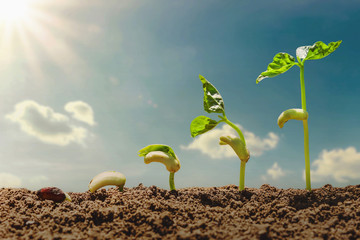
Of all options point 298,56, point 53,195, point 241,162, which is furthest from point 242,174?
point 53,195

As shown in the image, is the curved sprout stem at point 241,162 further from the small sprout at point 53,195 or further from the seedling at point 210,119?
the small sprout at point 53,195

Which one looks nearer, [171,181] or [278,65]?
[171,181]

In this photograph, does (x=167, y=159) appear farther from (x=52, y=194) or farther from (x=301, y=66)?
(x=301, y=66)

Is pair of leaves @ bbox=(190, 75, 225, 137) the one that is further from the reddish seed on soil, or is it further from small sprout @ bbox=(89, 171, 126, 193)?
the reddish seed on soil

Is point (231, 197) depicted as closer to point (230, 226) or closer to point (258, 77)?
point (230, 226)

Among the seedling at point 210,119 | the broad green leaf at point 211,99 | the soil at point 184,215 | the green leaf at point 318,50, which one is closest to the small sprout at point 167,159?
the soil at point 184,215

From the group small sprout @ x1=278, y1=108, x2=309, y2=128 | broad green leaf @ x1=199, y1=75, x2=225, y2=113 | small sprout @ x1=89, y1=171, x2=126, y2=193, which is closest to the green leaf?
small sprout @ x1=278, y1=108, x2=309, y2=128

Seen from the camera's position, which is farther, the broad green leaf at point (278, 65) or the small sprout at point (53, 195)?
the broad green leaf at point (278, 65)
